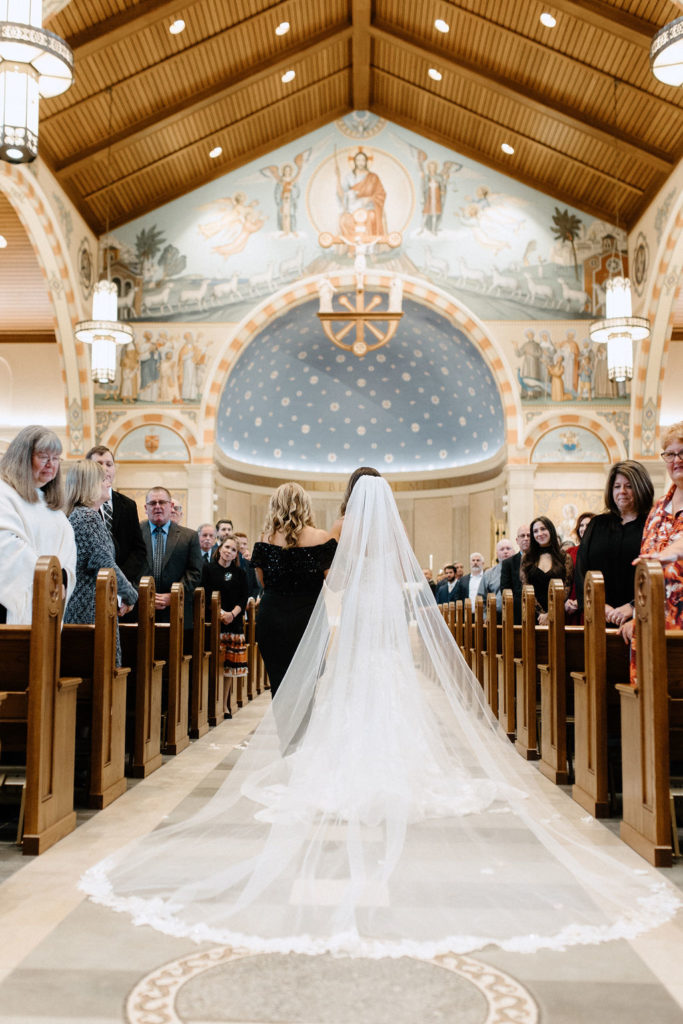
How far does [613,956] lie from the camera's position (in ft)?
7.49

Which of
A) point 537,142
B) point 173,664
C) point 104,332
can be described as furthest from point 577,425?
point 173,664

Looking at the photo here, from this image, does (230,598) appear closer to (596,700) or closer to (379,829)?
(596,700)

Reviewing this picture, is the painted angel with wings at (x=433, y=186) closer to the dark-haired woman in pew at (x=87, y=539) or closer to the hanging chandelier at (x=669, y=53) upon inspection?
the hanging chandelier at (x=669, y=53)

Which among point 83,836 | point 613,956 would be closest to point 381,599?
point 83,836

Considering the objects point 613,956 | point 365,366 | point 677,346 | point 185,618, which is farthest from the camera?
point 365,366

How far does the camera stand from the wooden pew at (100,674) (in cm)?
397

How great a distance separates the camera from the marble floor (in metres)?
1.96

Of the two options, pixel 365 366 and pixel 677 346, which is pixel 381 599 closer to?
pixel 677 346

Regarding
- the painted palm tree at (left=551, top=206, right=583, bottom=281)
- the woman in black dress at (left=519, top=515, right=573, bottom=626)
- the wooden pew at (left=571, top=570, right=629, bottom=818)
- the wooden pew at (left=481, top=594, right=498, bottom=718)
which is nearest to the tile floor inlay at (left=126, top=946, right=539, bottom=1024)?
the wooden pew at (left=571, top=570, right=629, bottom=818)

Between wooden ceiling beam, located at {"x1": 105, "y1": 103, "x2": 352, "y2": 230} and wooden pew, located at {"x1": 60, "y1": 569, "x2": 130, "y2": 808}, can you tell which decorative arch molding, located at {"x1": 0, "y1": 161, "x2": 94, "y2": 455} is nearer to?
wooden ceiling beam, located at {"x1": 105, "y1": 103, "x2": 352, "y2": 230}

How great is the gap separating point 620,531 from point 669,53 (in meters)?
3.59

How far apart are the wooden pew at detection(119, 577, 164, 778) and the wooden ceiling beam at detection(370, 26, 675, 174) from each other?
891cm

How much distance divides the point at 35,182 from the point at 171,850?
9.72 m

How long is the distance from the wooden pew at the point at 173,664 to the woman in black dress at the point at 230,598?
1.59m
